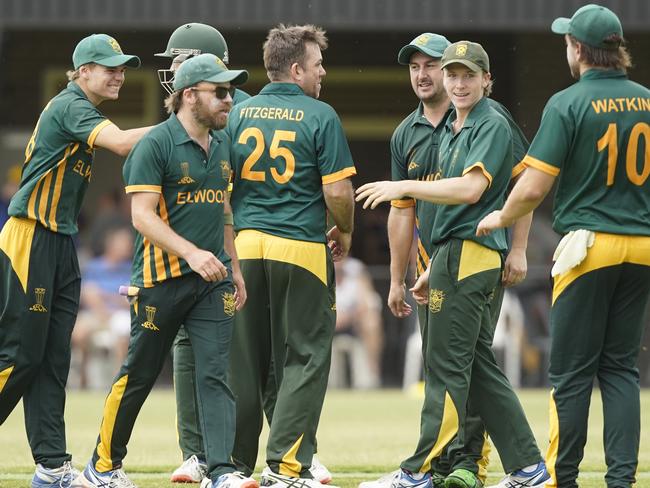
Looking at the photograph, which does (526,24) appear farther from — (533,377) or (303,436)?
(303,436)

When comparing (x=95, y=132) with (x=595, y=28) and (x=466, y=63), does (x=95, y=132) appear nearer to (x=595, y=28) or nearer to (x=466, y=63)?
(x=466, y=63)

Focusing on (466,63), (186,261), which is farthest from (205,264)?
(466,63)

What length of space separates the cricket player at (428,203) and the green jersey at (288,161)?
1.71 ft

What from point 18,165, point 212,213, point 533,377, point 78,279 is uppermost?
point 212,213

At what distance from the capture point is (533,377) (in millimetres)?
16234

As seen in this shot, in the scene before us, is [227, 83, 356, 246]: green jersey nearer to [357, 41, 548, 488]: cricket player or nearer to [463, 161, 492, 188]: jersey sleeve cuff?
[357, 41, 548, 488]: cricket player

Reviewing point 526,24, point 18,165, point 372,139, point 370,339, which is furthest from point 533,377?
point 18,165

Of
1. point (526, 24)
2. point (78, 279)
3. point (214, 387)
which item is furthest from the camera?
point (526, 24)

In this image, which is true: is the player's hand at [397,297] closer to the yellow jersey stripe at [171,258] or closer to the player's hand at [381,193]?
the player's hand at [381,193]

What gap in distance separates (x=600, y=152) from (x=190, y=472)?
3.06 metres

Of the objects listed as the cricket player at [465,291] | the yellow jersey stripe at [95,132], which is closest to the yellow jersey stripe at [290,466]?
the cricket player at [465,291]

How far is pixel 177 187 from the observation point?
6.92 meters

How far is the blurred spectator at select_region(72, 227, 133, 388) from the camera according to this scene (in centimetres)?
1611

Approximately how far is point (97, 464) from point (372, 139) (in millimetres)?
14071
